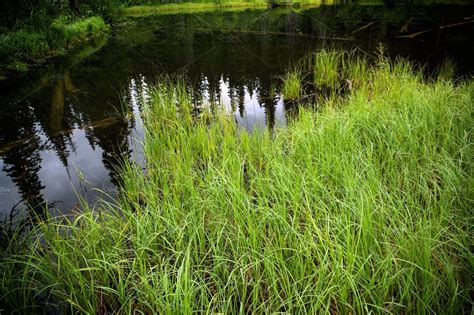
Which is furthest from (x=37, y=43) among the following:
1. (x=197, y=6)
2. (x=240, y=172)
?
(x=197, y=6)

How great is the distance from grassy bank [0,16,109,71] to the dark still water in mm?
553

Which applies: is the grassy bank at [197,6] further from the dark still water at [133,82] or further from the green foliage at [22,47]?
the green foliage at [22,47]

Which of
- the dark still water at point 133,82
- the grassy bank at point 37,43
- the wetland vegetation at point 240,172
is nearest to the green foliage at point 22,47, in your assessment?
A: the grassy bank at point 37,43

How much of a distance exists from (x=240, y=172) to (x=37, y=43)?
11169mm

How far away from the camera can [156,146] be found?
4301 mm

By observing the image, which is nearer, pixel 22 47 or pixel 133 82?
pixel 133 82

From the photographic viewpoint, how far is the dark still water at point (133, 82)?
4.53m

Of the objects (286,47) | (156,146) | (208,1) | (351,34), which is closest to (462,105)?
(156,146)

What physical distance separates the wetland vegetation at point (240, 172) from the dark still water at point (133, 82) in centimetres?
6

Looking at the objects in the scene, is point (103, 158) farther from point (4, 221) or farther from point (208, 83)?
point (208, 83)

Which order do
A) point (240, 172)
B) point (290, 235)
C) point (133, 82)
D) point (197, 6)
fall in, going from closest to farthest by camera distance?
1. point (290, 235)
2. point (240, 172)
3. point (133, 82)
4. point (197, 6)

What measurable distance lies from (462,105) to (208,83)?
235 inches

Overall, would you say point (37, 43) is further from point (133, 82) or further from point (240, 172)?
point (240, 172)

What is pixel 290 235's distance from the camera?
7.52 feet
